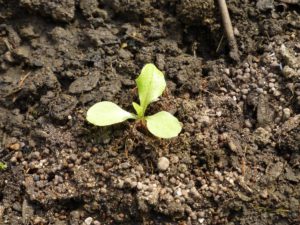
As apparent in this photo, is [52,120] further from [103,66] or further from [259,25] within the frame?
[259,25]

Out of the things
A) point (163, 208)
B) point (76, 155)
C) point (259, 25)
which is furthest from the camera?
point (259, 25)

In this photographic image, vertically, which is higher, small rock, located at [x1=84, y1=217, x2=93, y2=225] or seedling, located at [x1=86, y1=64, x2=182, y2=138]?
seedling, located at [x1=86, y1=64, x2=182, y2=138]

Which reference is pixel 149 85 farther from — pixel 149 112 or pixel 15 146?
pixel 15 146

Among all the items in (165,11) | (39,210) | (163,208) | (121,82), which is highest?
(165,11)

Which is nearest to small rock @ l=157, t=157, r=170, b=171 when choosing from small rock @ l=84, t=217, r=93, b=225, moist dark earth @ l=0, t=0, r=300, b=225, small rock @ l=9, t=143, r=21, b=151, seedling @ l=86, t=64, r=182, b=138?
moist dark earth @ l=0, t=0, r=300, b=225

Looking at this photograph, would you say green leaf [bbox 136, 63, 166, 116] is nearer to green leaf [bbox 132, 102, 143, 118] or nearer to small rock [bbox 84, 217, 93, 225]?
green leaf [bbox 132, 102, 143, 118]

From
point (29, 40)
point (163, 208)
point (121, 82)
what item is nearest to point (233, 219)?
point (163, 208)

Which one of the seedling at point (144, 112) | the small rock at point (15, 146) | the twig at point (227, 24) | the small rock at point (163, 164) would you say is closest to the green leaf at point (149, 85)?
the seedling at point (144, 112)
